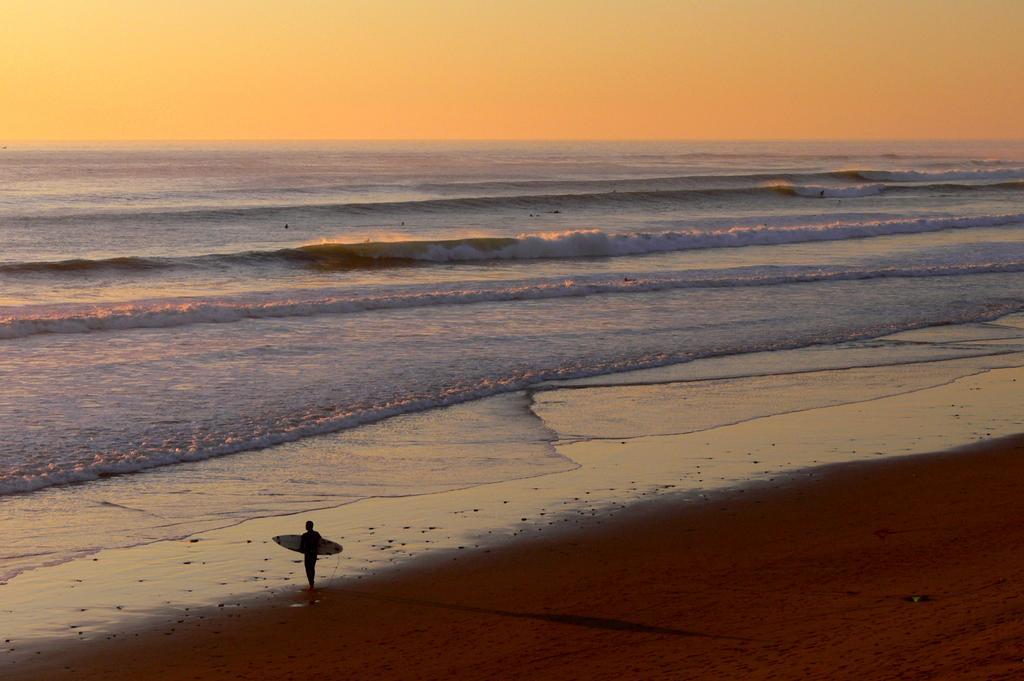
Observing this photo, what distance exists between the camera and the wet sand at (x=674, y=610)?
729 cm

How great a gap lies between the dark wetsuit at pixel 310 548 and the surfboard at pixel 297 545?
0.04 metres

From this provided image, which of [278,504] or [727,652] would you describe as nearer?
[727,652]

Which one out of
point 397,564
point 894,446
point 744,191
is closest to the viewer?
point 397,564

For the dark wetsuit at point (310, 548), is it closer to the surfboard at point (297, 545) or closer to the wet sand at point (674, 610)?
the surfboard at point (297, 545)

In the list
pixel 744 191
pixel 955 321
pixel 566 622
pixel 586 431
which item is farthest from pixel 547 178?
pixel 566 622

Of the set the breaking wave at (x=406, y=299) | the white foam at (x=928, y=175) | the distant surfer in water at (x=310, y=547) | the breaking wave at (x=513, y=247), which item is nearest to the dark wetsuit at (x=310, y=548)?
the distant surfer in water at (x=310, y=547)

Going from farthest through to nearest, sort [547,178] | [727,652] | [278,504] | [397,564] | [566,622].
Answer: [547,178]
[278,504]
[397,564]
[566,622]
[727,652]

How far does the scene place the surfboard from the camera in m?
8.70

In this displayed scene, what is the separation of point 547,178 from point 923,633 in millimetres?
70916

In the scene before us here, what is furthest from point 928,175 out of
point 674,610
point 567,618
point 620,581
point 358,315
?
point 567,618

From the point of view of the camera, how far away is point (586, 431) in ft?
44.8

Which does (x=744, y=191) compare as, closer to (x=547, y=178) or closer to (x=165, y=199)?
(x=547, y=178)

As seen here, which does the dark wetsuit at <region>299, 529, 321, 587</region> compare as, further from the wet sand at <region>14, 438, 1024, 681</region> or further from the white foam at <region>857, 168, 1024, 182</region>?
the white foam at <region>857, 168, 1024, 182</region>

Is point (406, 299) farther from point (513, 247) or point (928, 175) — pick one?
point (928, 175)
